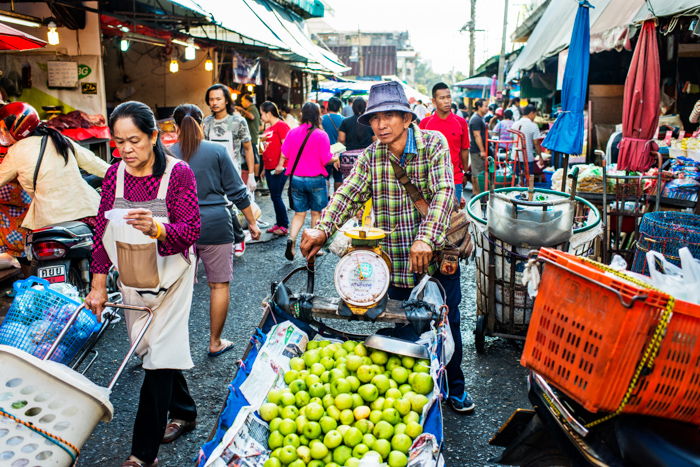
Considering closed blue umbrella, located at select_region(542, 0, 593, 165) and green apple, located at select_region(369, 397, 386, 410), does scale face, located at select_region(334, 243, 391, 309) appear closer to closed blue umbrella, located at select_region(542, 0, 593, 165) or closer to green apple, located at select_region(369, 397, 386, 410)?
green apple, located at select_region(369, 397, 386, 410)

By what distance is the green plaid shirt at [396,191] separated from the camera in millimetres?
3412

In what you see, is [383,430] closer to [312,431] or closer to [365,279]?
[312,431]

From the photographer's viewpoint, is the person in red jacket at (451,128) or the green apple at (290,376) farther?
the person in red jacket at (451,128)

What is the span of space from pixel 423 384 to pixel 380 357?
28 centimetres

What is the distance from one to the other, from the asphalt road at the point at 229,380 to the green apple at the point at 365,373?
108cm

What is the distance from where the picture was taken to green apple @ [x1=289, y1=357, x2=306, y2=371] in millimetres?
2852

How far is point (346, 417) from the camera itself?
2.53 metres

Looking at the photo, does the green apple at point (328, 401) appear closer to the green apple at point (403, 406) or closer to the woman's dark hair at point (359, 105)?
the green apple at point (403, 406)

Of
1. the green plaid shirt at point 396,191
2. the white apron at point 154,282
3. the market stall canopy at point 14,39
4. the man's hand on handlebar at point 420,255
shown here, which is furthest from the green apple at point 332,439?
the market stall canopy at point 14,39

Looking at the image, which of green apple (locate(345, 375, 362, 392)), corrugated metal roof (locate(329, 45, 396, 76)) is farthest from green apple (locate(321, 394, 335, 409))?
corrugated metal roof (locate(329, 45, 396, 76))

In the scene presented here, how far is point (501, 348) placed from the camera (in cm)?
495

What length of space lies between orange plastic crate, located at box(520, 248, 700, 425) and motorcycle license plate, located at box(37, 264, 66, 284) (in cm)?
430

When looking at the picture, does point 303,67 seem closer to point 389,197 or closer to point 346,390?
point 389,197

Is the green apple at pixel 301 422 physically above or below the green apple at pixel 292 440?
above
